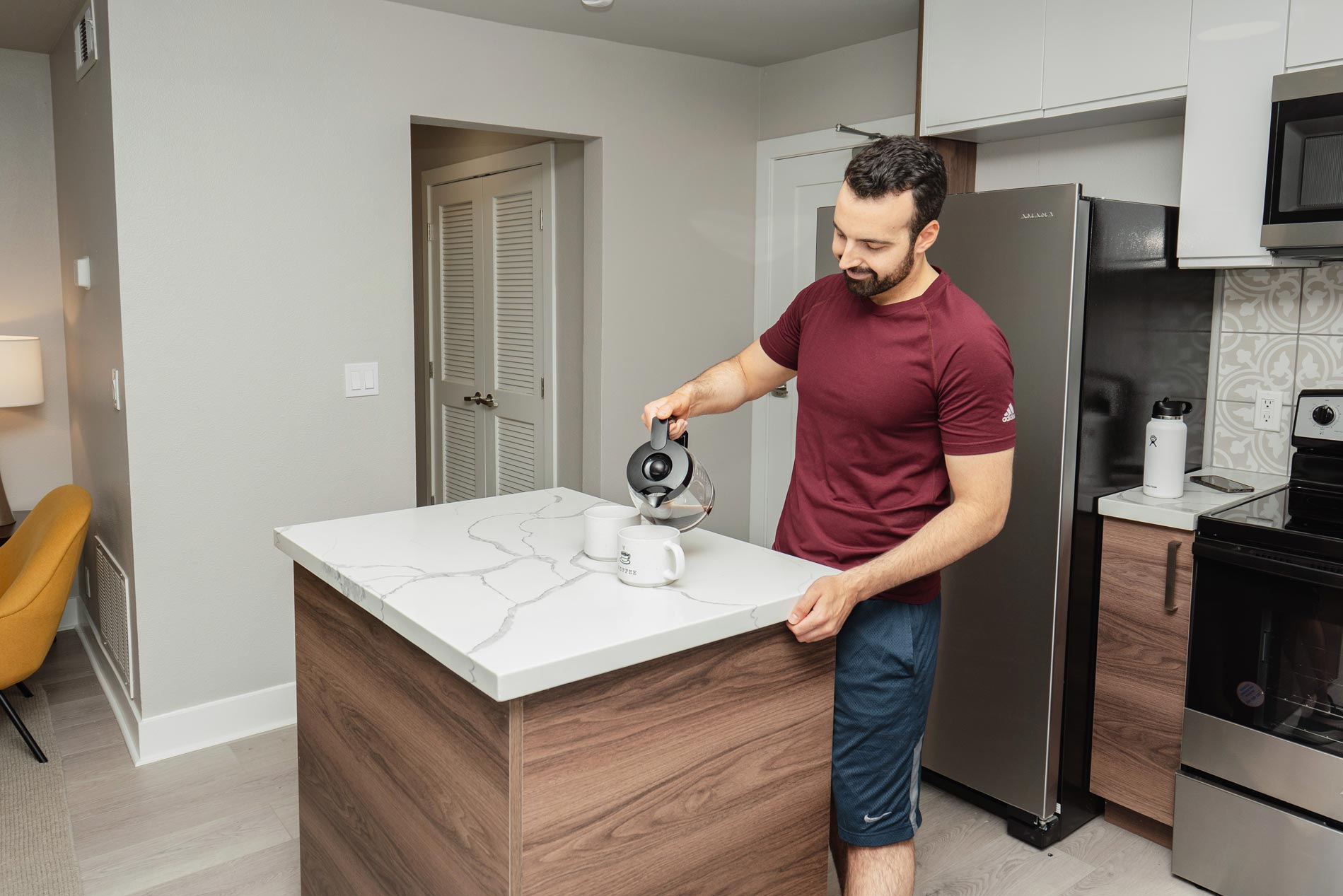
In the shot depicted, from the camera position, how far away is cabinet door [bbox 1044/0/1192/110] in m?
2.43

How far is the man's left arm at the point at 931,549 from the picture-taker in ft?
4.90

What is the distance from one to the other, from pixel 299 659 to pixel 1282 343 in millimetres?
2633

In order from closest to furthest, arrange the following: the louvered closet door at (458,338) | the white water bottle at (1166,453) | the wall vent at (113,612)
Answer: the white water bottle at (1166,453), the wall vent at (113,612), the louvered closet door at (458,338)

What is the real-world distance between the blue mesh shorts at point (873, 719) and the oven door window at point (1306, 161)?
4.62ft

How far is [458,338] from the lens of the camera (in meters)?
4.73

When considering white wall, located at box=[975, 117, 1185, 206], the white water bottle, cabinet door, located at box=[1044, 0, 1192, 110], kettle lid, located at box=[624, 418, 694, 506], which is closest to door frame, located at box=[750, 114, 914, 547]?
white wall, located at box=[975, 117, 1185, 206]

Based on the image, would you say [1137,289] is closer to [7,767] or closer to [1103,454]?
[1103,454]

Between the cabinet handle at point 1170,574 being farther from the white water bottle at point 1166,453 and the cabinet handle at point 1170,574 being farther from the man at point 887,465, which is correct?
the man at point 887,465

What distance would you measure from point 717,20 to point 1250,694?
261cm

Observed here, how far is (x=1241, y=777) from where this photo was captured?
2250mm

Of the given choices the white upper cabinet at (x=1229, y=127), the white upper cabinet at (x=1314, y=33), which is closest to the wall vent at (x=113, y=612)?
the white upper cabinet at (x=1229, y=127)

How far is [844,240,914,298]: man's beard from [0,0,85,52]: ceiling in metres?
2.72

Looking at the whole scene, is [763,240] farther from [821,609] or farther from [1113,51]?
[821,609]

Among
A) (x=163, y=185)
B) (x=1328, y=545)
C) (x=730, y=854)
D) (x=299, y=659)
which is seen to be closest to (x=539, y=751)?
(x=730, y=854)
